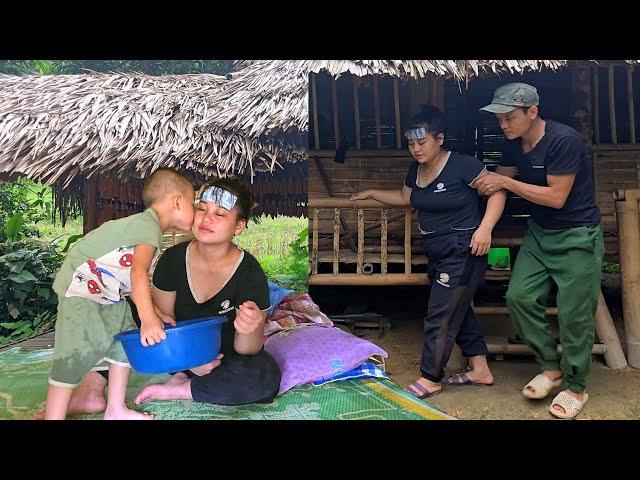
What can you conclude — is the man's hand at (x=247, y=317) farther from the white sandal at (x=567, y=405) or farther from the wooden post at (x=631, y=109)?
the wooden post at (x=631, y=109)

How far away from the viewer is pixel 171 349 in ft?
9.02

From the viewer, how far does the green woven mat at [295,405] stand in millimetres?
3088

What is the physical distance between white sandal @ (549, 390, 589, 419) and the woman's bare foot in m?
2.54

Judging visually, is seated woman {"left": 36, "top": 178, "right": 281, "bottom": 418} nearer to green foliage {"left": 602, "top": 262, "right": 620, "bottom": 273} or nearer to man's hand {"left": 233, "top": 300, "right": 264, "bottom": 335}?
man's hand {"left": 233, "top": 300, "right": 264, "bottom": 335}

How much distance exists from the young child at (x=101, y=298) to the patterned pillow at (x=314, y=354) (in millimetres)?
914

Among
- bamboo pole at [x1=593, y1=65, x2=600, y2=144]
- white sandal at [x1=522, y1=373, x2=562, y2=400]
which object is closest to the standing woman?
white sandal at [x1=522, y1=373, x2=562, y2=400]

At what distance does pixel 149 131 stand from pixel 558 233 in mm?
2768

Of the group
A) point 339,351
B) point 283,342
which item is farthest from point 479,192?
point 283,342


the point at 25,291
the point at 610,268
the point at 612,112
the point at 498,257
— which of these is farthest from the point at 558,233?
the point at 610,268

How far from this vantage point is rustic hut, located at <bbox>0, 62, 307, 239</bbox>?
4.00 metres

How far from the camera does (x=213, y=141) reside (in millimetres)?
4039

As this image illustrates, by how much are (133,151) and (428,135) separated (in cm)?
201

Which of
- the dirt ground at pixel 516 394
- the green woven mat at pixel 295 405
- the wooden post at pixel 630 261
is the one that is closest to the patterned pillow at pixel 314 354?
the green woven mat at pixel 295 405

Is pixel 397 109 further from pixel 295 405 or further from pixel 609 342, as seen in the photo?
pixel 295 405
